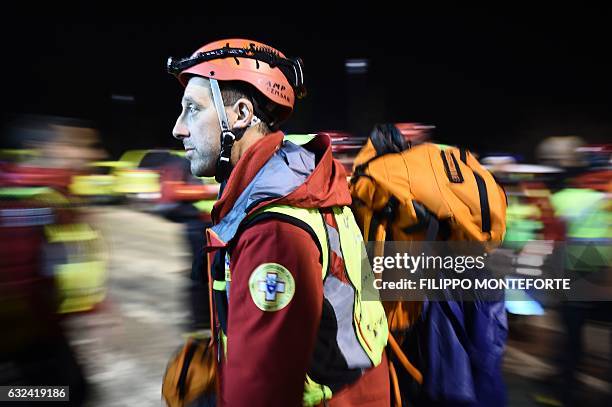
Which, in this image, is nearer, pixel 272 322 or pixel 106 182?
pixel 272 322

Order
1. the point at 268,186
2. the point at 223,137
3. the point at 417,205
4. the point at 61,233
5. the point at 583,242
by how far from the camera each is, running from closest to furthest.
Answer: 1. the point at 268,186
2. the point at 223,137
3. the point at 417,205
4. the point at 61,233
5. the point at 583,242

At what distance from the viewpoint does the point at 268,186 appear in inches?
52.9

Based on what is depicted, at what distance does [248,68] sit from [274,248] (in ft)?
2.17

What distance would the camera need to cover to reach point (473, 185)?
228 centimetres

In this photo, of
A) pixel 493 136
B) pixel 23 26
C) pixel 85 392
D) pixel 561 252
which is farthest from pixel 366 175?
pixel 493 136

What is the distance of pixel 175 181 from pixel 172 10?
11.0 m

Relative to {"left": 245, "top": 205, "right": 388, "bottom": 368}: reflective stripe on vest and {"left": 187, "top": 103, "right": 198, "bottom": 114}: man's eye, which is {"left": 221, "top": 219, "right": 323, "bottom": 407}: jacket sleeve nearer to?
{"left": 245, "top": 205, "right": 388, "bottom": 368}: reflective stripe on vest

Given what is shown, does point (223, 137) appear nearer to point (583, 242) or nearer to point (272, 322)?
point (272, 322)

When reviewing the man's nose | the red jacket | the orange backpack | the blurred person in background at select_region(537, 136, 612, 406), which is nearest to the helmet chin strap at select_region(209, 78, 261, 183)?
the man's nose

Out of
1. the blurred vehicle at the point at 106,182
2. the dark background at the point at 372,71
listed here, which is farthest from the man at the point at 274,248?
Result: the dark background at the point at 372,71

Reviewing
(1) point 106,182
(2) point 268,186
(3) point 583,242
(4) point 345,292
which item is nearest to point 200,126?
(2) point 268,186

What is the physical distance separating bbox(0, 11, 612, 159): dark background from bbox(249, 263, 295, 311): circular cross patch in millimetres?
13364

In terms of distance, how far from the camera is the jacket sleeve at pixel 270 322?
1.19 meters

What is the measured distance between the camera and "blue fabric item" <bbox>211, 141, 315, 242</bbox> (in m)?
1.32
